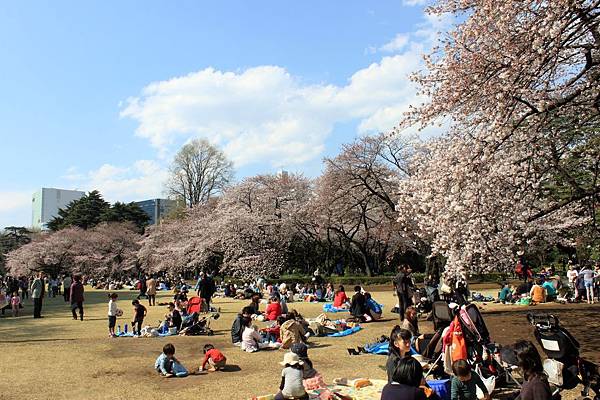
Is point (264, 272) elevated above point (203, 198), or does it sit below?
below

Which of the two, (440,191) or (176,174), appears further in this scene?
(176,174)

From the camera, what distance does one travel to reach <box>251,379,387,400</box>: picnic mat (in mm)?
6355

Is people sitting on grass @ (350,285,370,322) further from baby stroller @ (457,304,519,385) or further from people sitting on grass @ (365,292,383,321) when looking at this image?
baby stroller @ (457,304,519,385)

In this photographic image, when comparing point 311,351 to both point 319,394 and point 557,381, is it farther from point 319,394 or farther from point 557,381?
point 557,381

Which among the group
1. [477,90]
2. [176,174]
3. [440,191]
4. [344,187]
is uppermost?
[176,174]

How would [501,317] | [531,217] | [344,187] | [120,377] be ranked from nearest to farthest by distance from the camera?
1. [120,377]
2. [531,217]
3. [501,317]
4. [344,187]

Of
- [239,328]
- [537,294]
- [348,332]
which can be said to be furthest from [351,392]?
[537,294]

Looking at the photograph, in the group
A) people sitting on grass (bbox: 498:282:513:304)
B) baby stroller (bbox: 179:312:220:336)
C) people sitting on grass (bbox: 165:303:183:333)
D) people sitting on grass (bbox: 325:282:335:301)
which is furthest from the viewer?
people sitting on grass (bbox: 325:282:335:301)

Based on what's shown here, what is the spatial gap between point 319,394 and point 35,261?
51.5m

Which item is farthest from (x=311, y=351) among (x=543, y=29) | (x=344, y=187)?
(x=344, y=187)

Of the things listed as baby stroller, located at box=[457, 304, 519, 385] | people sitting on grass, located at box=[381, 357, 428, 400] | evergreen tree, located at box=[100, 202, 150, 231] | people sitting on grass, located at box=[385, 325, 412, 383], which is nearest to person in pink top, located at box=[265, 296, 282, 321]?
baby stroller, located at box=[457, 304, 519, 385]

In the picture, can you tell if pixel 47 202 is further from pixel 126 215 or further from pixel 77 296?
pixel 77 296

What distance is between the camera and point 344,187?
3088 centimetres

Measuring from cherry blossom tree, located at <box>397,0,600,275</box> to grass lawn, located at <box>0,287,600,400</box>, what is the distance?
103 inches
